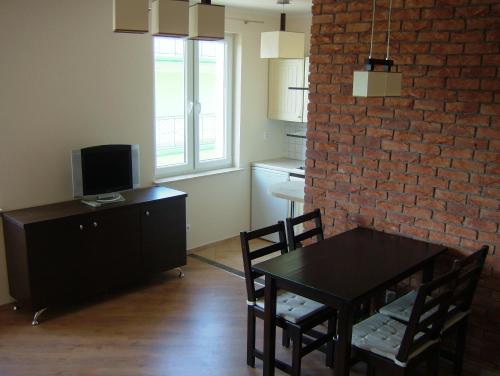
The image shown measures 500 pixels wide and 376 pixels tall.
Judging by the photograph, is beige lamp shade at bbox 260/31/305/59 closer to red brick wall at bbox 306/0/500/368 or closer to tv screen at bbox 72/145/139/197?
red brick wall at bbox 306/0/500/368

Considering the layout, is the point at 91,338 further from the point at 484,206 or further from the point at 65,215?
the point at 484,206

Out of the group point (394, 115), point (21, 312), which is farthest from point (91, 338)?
point (394, 115)

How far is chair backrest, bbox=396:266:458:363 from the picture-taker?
2.66 metres

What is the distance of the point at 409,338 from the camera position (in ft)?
8.93

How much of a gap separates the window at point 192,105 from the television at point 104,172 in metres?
0.73

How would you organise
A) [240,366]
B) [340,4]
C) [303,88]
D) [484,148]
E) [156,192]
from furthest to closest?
[303,88] < [156,192] < [340,4] < [240,366] < [484,148]

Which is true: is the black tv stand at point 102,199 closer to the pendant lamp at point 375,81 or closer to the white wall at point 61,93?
the white wall at point 61,93

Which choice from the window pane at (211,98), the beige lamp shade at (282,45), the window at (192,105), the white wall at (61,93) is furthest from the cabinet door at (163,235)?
the beige lamp shade at (282,45)

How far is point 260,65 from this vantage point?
6.08 m

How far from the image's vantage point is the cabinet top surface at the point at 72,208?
13.1 feet

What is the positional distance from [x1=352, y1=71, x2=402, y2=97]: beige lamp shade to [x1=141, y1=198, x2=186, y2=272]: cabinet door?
91.6 inches

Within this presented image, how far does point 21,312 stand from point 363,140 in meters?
2.93

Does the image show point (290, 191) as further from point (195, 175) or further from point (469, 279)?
point (469, 279)

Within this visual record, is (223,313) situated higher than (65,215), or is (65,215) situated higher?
(65,215)
